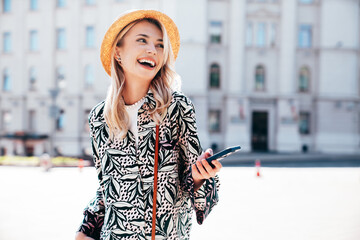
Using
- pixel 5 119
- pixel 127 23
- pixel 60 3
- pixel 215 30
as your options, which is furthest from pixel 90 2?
pixel 127 23

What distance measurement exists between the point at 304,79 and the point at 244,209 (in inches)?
912

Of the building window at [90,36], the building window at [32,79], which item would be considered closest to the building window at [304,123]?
the building window at [90,36]

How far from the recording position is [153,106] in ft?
5.76

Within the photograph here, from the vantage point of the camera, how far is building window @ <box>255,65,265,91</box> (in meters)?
27.7

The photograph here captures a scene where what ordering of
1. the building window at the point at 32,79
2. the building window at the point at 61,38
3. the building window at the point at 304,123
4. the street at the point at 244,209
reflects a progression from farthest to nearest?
the building window at the point at 32,79 → the building window at the point at 61,38 → the building window at the point at 304,123 → the street at the point at 244,209

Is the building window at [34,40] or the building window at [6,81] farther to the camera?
the building window at [6,81]

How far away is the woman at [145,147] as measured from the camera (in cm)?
163

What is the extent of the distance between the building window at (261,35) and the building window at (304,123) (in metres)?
7.35

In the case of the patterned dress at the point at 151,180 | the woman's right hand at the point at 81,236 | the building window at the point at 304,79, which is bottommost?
the woman's right hand at the point at 81,236

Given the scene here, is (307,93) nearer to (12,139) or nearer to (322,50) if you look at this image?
(322,50)

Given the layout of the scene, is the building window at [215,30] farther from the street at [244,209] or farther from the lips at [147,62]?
the lips at [147,62]

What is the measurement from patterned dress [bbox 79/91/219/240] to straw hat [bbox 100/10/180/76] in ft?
1.48

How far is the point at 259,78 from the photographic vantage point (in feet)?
90.9

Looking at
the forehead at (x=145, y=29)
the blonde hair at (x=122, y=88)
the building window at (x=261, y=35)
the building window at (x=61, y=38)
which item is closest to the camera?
the blonde hair at (x=122, y=88)
